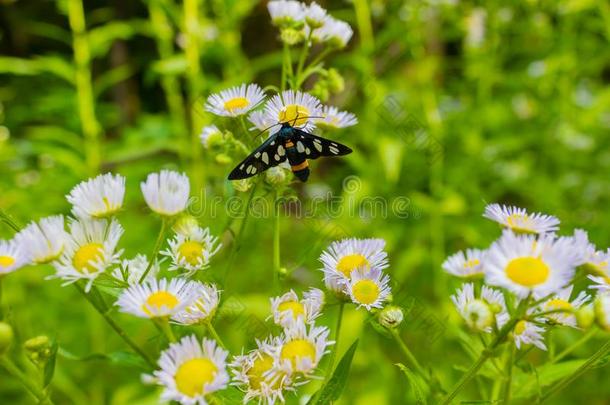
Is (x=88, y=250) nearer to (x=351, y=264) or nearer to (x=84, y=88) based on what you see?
(x=351, y=264)

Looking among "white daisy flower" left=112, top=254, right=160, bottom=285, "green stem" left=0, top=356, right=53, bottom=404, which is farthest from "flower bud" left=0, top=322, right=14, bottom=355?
"white daisy flower" left=112, top=254, right=160, bottom=285

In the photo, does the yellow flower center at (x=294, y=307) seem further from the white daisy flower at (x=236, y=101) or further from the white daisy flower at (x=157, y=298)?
the white daisy flower at (x=236, y=101)

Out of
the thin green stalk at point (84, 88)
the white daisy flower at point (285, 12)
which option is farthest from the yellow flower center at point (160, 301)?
the thin green stalk at point (84, 88)

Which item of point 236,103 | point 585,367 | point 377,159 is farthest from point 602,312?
point 377,159

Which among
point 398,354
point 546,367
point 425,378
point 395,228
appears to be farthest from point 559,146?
point 425,378

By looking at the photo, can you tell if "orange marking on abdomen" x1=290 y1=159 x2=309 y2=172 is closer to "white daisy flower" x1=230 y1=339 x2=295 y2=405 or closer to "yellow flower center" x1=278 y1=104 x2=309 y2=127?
"yellow flower center" x1=278 y1=104 x2=309 y2=127

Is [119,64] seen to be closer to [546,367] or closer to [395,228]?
[395,228]

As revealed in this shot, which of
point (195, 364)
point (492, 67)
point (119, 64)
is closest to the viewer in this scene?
point (195, 364)
